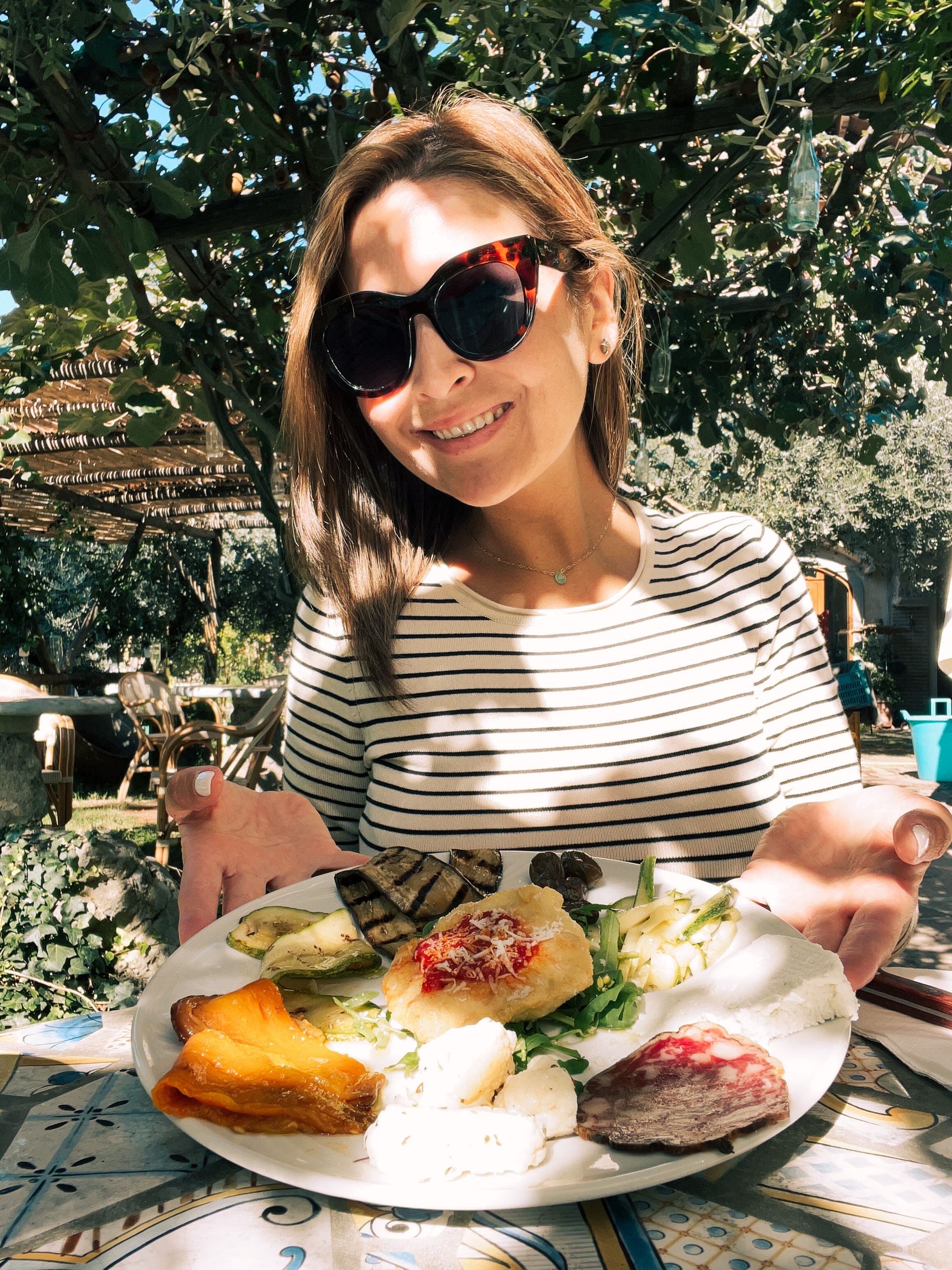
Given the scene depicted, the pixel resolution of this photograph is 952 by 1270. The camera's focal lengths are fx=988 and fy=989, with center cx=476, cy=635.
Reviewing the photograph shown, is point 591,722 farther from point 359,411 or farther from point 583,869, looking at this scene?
point 359,411

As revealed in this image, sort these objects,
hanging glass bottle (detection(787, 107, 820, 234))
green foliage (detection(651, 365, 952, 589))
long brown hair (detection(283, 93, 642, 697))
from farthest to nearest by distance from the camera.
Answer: green foliage (detection(651, 365, 952, 589)) → hanging glass bottle (detection(787, 107, 820, 234)) → long brown hair (detection(283, 93, 642, 697))

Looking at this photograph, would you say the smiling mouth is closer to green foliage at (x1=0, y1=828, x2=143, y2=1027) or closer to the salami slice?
the salami slice

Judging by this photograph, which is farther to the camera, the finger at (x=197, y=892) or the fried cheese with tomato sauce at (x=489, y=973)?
the finger at (x=197, y=892)

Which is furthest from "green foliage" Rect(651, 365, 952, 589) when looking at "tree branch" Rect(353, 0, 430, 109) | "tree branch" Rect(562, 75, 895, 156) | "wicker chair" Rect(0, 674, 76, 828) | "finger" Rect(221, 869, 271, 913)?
"finger" Rect(221, 869, 271, 913)

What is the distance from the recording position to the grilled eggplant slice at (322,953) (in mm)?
992

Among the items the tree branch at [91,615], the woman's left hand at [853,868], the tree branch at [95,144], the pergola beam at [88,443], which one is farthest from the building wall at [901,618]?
the woman's left hand at [853,868]

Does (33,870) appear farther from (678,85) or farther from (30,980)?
(678,85)

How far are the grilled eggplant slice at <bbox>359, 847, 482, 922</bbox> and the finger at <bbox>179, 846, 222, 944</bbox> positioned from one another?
18 centimetres

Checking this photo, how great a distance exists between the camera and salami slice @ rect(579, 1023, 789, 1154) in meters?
0.72

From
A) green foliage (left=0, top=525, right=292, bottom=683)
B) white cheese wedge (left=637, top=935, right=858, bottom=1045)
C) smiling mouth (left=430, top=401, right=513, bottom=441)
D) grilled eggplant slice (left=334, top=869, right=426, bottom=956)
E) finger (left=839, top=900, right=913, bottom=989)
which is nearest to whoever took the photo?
white cheese wedge (left=637, top=935, right=858, bottom=1045)

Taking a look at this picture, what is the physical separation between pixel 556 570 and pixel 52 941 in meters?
2.63

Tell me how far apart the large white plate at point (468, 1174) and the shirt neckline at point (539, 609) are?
2.77ft

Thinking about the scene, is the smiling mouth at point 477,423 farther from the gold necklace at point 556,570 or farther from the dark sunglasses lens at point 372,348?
the gold necklace at point 556,570

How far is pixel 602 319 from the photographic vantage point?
1.74 metres
